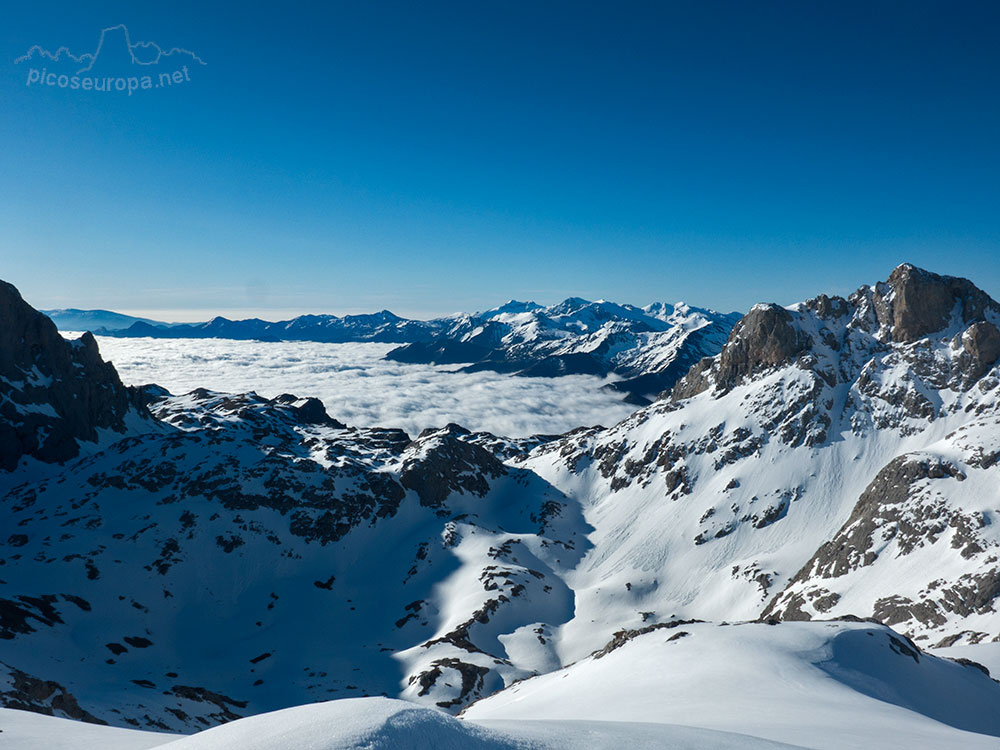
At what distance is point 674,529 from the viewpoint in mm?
174125

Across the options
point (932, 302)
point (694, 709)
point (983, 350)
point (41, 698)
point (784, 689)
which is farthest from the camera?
point (932, 302)

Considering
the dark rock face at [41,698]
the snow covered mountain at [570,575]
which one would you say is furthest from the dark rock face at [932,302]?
the dark rock face at [41,698]

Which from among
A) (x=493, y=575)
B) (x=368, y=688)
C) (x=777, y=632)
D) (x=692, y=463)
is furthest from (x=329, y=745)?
(x=692, y=463)

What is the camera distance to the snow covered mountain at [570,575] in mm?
48844

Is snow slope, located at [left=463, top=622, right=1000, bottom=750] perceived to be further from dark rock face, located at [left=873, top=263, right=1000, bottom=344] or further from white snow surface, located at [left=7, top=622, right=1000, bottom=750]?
dark rock face, located at [left=873, top=263, right=1000, bottom=344]

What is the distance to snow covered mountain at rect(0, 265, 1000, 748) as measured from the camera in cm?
4884

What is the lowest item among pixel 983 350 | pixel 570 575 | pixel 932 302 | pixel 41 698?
pixel 570 575

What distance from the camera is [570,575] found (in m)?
168

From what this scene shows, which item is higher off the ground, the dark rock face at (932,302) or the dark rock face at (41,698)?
the dark rock face at (932,302)

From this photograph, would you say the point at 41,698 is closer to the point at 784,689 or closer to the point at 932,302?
the point at 784,689

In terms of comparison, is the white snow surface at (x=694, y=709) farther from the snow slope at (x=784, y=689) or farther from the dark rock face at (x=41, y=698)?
the dark rock face at (x=41, y=698)

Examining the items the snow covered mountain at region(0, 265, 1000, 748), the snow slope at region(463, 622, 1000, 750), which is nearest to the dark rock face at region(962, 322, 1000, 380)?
the snow covered mountain at region(0, 265, 1000, 748)

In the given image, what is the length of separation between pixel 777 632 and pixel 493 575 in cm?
10382

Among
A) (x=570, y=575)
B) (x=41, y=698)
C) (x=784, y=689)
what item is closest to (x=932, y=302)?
(x=570, y=575)
